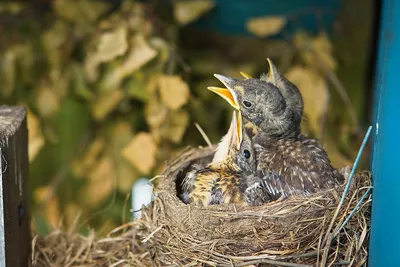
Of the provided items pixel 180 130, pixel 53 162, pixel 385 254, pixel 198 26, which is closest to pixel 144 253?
pixel 385 254

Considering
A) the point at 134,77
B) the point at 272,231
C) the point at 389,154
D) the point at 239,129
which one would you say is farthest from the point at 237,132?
the point at 134,77

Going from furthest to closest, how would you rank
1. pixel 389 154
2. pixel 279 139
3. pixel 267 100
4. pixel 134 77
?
pixel 134 77 < pixel 279 139 < pixel 267 100 < pixel 389 154

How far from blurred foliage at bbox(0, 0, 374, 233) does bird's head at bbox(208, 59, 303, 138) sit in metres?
0.86

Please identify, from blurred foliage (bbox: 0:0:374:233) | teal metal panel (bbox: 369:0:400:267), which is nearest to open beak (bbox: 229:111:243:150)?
teal metal panel (bbox: 369:0:400:267)

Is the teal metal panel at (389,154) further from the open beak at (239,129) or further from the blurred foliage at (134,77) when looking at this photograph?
the blurred foliage at (134,77)

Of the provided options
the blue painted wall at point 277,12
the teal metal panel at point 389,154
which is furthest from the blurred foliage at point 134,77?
the teal metal panel at point 389,154

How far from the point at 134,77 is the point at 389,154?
72.1 inches

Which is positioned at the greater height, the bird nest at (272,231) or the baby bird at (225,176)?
the baby bird at (225,176)

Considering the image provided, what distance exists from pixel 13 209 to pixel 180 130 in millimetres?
1357

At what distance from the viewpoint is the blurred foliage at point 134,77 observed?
130 inches

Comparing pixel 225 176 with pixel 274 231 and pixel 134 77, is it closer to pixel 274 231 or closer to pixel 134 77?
pixel 274 231

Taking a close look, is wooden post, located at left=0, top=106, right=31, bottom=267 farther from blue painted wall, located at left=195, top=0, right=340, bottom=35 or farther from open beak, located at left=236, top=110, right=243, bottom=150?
blue painted wall, located at left=195, top=0, right=340, bottom=35

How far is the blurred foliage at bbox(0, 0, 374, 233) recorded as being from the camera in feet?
10.9

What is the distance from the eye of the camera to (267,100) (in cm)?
230
